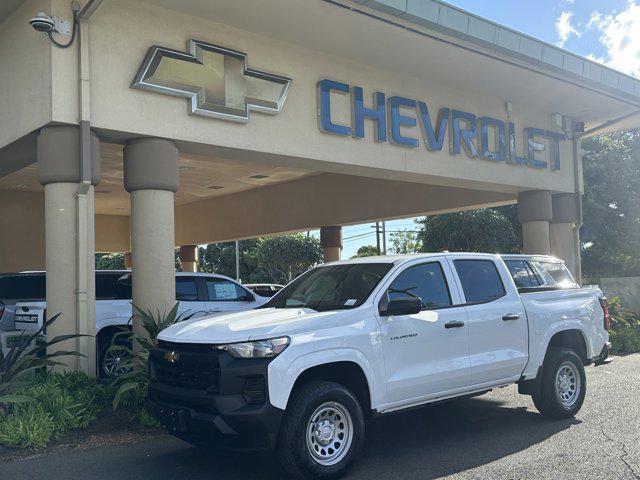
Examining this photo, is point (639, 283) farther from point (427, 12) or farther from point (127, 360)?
point (127, 360)

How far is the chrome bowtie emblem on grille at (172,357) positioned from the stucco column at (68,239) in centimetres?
304

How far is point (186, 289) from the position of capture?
38.2ft

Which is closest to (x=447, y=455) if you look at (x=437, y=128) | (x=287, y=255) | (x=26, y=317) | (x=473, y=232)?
(x=26, y=317)

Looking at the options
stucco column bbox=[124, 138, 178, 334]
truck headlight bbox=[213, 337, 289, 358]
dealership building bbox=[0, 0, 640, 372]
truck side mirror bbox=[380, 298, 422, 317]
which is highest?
dealership building bbox=[0, 0, 640, 372]

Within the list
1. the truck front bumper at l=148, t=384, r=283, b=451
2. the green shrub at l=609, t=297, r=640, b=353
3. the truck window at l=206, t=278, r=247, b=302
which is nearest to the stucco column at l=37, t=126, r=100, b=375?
the truck window at l=206, t=278, r=247, b=302

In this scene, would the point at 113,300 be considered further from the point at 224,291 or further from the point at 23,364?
the point at 23,364

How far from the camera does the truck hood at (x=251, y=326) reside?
5.45 metres

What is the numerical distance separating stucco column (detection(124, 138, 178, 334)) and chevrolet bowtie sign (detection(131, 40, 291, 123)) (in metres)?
0.77

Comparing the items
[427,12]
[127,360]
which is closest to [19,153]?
[127,360]

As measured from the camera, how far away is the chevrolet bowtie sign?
8.91 metres

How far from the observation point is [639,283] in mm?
17781

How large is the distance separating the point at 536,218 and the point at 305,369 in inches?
430

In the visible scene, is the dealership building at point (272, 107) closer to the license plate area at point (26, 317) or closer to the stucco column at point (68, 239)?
the stucco column at point (68, 239)

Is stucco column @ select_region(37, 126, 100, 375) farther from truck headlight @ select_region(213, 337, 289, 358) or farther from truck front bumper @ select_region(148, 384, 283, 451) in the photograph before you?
truck headlight @ select_region(213, 337, 289, 358)
